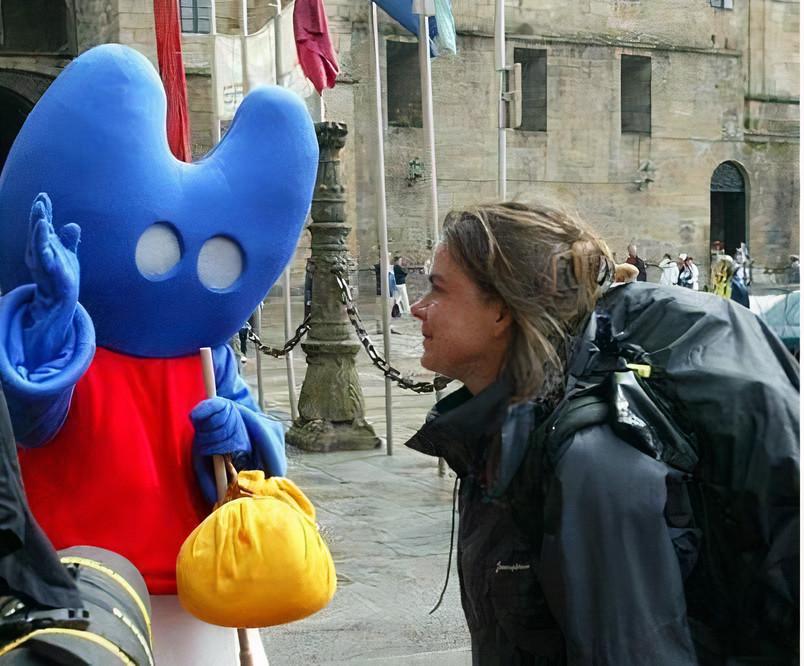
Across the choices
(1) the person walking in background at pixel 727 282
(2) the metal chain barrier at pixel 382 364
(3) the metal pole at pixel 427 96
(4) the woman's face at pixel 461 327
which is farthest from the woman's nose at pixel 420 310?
(1) the person walking in background at pixel 727 282

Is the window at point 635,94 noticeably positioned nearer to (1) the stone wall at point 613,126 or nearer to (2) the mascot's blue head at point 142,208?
(1) the stone wall at point 613,126

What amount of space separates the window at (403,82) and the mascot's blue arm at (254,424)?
22.6 meters

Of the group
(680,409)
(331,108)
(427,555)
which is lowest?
(427,555)

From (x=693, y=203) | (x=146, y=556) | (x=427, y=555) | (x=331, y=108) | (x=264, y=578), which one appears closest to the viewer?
(x=264, y=578)

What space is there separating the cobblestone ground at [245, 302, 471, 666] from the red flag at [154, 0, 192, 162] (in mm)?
2056

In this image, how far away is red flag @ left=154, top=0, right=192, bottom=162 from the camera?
357 centimetres

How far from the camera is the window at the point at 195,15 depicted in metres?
20.9

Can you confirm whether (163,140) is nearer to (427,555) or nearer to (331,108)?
(427,555)

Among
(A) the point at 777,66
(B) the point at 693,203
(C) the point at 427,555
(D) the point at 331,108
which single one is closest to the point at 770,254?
(B) the point at 693,203

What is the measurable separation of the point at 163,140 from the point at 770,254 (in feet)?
94.8

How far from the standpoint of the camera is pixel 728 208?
102 feet

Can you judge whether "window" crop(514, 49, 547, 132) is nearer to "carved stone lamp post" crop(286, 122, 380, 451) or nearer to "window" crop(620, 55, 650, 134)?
"window" crop(620, 55, 650, 134)

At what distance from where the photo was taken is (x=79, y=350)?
8.27 ft

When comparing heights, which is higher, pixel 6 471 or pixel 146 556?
pixel 6 471
